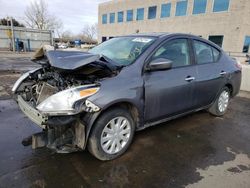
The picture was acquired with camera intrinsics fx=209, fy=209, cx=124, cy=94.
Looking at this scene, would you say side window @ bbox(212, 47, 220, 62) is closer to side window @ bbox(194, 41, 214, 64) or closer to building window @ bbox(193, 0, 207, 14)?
side window @ bbox(194, 41, 214, 64)

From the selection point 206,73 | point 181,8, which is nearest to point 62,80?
point 206,73

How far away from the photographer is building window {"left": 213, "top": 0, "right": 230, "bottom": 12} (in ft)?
73.5

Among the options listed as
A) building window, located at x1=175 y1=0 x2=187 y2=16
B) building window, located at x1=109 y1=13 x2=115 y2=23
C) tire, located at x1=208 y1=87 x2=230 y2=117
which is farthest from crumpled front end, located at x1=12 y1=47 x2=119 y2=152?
building window, located at x1=109 y1=13 x2=115 y2=23

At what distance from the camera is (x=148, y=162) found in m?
2.89

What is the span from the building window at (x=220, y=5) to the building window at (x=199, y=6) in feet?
4.33

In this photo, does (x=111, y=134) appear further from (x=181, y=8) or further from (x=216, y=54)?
(x=181, y=8)

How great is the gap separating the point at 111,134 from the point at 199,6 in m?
26.2

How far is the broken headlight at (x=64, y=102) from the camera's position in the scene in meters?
2.34

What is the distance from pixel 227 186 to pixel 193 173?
40 cm

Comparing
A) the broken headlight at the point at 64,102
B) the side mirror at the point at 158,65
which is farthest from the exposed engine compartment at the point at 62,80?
the side mirror at the point at 158,65

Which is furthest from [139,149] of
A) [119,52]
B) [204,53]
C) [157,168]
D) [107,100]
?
[204,53]

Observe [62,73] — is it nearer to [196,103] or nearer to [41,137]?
[41,137]

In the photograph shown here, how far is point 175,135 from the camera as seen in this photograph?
3758 mm

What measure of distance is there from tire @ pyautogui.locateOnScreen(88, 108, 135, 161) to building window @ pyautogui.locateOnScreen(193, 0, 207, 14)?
25.5 m
